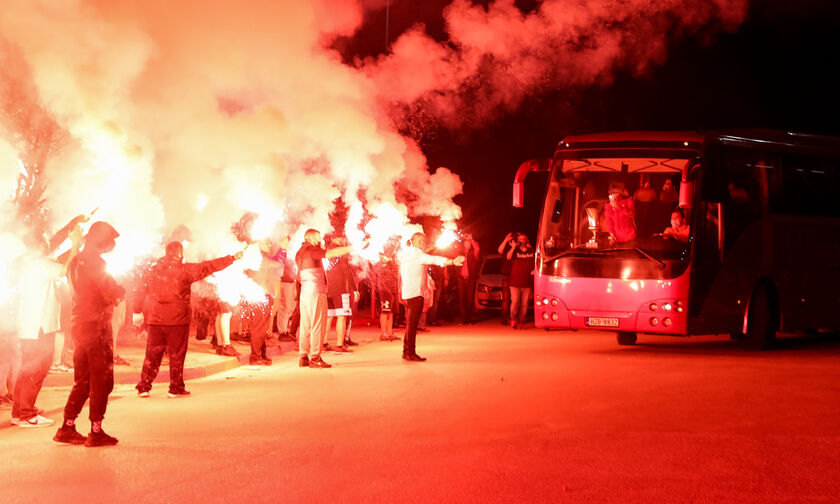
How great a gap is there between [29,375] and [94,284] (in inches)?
58.8

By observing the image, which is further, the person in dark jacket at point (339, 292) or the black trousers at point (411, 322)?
the person in dark jacket at point (339, 292)

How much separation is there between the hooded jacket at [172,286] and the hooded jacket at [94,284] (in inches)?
115

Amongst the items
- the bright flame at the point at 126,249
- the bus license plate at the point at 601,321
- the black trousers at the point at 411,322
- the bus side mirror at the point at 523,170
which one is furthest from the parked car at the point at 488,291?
the bright flame at the point at 126,249

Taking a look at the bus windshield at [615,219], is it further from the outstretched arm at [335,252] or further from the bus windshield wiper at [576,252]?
the outstretched arm at [335,252]

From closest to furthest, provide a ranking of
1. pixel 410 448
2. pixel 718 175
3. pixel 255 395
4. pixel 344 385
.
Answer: pixel 410 448 → pixel 255 395 → pixel 344 385 → pixel 718 175

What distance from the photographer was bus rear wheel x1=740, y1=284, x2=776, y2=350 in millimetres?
16797

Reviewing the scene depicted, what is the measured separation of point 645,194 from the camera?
641 inches

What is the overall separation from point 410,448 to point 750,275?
32.1ft

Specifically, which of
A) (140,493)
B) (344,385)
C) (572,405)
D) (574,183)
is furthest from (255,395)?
(574,183)

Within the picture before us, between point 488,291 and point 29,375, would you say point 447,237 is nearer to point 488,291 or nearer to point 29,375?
point 488,291

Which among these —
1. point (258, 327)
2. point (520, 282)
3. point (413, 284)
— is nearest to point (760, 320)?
point (413, 284)

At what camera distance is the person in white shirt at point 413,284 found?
1561 centimetres

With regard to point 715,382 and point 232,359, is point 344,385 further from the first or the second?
point 715,382

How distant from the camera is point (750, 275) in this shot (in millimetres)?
16609
